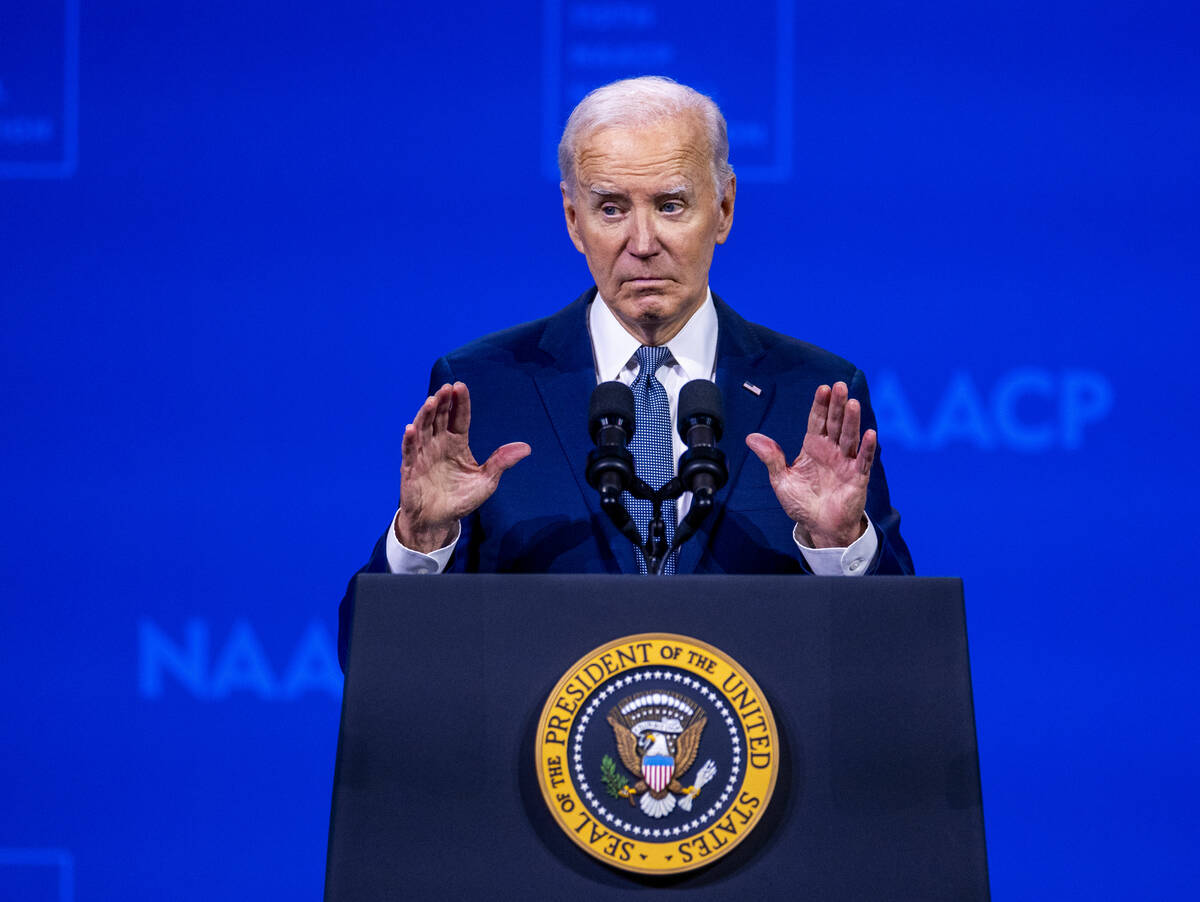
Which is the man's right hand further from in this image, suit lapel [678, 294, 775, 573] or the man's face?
the man's face

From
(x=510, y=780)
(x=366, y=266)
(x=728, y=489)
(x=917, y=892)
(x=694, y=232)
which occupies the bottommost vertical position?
(x=917, y=892)

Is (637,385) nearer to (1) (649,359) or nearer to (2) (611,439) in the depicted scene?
(1) (649,359)

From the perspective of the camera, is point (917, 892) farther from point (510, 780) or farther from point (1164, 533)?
point (1164, 533)

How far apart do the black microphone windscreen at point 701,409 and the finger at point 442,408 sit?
288 mm

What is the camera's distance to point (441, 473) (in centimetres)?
→ 177

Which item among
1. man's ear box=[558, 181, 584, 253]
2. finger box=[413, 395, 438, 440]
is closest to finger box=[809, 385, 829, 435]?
finger box=[413, 395, 438, 440]

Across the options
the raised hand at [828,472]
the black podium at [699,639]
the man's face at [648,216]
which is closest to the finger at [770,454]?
the raised hand at [828,472]

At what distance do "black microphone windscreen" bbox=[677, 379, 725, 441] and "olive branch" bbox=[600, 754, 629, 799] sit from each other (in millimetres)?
424

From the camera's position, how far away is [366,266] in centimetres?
328

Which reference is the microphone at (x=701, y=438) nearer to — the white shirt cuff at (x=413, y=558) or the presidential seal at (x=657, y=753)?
the presidential seal at (x=657, y=753)

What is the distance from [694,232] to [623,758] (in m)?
1.04

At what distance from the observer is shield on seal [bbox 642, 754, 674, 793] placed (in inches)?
53.4

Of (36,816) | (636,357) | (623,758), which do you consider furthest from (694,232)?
(36,816)

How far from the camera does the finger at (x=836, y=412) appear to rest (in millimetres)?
1714
